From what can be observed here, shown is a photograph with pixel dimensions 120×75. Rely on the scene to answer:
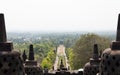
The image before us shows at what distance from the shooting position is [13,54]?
2134cm

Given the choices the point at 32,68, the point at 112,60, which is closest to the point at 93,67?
the point at 32,68

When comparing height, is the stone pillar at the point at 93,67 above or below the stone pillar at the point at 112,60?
below

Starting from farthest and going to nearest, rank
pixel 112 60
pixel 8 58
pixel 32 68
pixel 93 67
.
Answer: pixel 93 67 → pixel 32 68 → pixel 112 60 → pixel 8 58

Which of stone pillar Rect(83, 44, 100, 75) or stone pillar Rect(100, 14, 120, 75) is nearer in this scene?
stone pillar Rect(100, 14, 120, 75)

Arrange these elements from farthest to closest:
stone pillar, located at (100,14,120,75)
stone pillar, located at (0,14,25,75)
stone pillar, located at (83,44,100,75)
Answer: stone pillar, located at (83,44,100,75), stone pillar, located at (100,14,120,75), stone pillar, located at (0,14,25,75)

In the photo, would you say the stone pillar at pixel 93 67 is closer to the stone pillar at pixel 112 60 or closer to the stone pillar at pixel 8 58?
the stone pillar at pixel 112 60

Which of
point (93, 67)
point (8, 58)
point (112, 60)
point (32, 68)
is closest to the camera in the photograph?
point (8, 58)

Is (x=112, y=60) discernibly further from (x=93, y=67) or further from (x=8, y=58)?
(x=93, y=67)

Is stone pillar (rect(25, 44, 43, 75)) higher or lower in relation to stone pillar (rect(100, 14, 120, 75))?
lower

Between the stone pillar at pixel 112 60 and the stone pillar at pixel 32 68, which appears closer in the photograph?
the stone pillar at pixel 112 60

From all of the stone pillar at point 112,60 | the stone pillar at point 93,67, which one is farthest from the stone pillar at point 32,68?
the stone pillar at point 112,60

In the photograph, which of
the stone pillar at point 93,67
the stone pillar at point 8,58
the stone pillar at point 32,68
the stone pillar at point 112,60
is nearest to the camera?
the stone pillar at point 8,58

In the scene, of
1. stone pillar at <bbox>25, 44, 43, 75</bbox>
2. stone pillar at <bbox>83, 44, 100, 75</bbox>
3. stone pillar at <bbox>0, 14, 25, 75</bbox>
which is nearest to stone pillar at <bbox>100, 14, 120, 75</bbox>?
stone pillar at <bbox>0, 14, 25, 75</bbox>

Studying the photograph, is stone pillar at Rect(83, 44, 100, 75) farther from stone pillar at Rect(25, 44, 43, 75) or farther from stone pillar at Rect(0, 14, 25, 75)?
stone pillar at Rect(0, 14, 25, 75)
